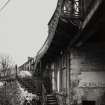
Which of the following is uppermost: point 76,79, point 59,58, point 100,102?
point 59,58

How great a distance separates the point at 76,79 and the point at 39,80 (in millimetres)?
14491

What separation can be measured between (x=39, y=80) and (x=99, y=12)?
21.9 m

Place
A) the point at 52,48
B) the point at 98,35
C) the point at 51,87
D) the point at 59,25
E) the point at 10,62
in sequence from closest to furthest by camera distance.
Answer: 1. the point at 59,25
2. the point at 98,35
3. the point at 52,48
4. the point at 51,87
5. the point at 10,62

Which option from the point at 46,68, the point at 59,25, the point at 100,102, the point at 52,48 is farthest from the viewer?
the point at 46,68

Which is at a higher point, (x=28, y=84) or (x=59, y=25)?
(x=59, y=25)

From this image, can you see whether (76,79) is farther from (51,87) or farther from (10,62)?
(10,62)

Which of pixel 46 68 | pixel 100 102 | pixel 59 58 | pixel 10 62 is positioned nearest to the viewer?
pixel 100 102

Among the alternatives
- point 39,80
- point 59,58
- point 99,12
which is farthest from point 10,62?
point 99,12

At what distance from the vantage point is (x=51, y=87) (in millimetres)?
27875

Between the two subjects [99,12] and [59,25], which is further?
[59,25]

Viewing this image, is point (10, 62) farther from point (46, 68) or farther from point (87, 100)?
point (87, 100)

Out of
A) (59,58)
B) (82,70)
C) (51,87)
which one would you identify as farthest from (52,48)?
(51,87)

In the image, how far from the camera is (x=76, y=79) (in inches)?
689

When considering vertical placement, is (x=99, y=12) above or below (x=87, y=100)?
above
